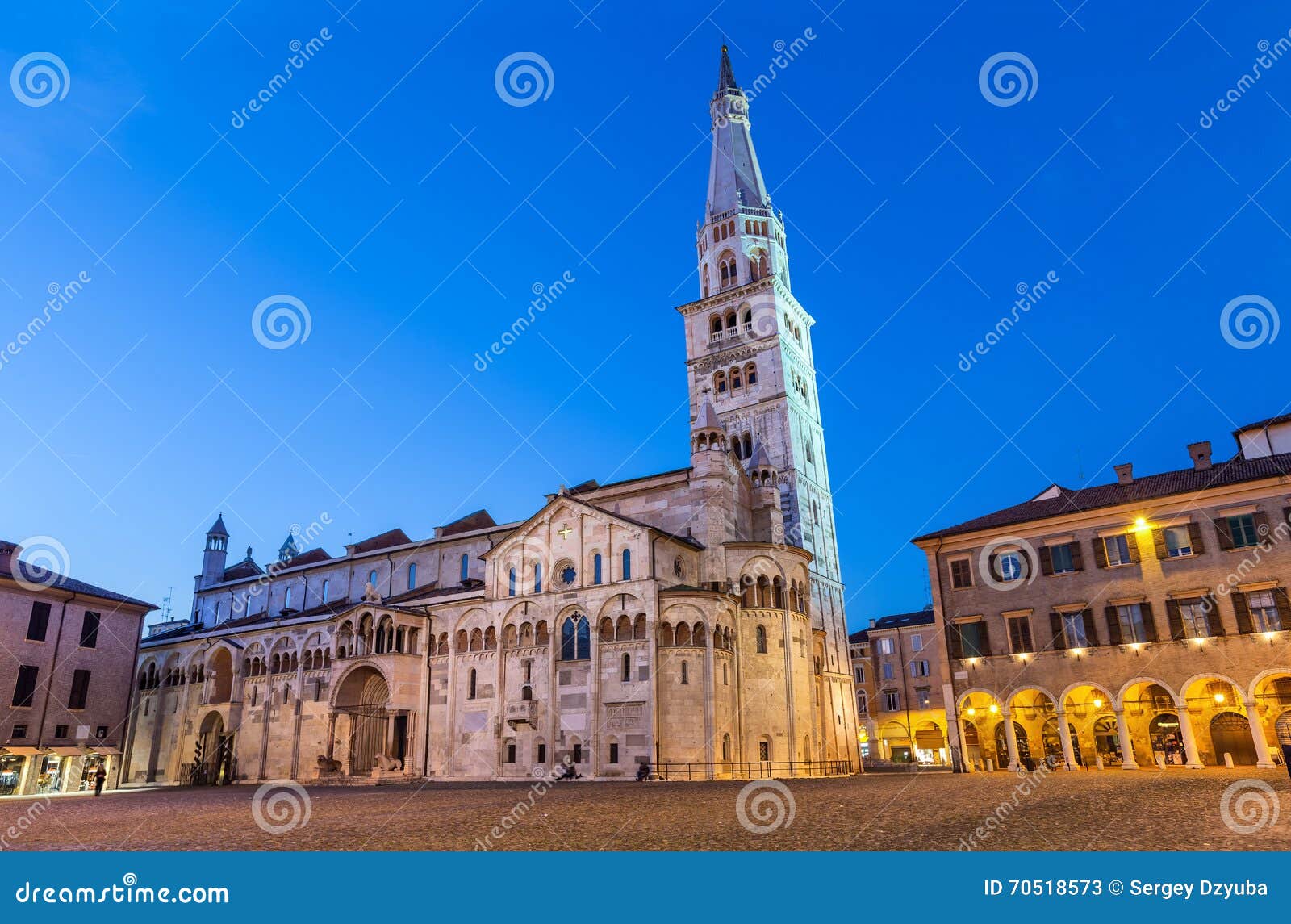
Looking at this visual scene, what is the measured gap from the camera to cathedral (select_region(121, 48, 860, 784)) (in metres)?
38.0

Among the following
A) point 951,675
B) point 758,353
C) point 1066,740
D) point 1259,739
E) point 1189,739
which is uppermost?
point 758,353

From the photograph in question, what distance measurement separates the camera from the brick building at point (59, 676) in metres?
39.2

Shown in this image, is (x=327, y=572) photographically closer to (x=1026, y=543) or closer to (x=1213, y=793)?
(x=1026, y=543)

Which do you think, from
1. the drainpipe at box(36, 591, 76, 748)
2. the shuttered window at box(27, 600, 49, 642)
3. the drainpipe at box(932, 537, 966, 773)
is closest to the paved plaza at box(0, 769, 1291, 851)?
the drainpipe at box(932, 537, 966, 773)

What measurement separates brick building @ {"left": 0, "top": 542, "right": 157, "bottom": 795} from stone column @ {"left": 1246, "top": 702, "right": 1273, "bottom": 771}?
4982cm

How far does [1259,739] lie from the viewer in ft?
96.2

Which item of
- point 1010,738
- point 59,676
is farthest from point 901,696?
point 59,676

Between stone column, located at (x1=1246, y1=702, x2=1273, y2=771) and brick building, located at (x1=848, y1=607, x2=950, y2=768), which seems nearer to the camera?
stone column, located at (x1=1246, y1=702, x2=1273, y2=771)

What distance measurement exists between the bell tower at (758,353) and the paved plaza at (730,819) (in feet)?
91.2

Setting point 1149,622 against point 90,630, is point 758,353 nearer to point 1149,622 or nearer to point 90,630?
point 1149,622

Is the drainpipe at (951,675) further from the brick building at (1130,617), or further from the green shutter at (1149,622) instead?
the green shutter at (1149,622)

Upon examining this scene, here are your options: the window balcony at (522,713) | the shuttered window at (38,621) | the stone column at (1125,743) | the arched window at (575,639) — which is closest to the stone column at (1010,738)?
the stone column at (1125,743)

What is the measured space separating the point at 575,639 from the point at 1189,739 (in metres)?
26.3

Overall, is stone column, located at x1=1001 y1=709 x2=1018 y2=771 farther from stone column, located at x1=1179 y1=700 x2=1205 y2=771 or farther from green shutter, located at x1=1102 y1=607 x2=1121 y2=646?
stone column, located at x1=1179 y1=700 x2=1205 y2=771
